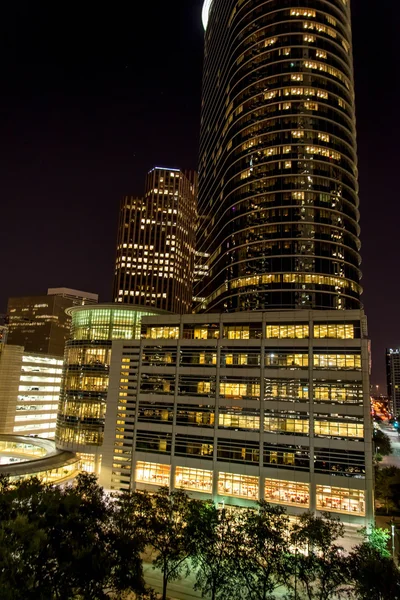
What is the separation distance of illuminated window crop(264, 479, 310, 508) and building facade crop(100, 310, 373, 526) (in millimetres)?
157

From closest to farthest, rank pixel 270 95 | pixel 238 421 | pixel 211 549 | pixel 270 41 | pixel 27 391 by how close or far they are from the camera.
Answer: pixel 211 549, pixel 238 421, pixel 270 95, pixel 270 41, pixel 27 391

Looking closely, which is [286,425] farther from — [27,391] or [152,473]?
[27,391]

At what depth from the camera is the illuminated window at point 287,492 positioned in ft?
212

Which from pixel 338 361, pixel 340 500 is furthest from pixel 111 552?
pixel 338 361

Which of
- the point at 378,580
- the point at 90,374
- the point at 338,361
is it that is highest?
the point at 338,361

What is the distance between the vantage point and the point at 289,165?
98.1 metres

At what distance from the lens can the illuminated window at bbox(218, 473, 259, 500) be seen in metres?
67.5

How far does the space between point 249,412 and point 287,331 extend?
16002 millimetres

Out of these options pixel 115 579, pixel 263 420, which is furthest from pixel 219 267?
pixel 115 579

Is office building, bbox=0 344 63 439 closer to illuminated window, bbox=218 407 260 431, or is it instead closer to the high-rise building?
the high-rise building

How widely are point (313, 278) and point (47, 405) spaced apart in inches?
3821

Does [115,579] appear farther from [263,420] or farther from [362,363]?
[362,363]

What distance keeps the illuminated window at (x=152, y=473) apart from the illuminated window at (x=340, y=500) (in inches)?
1039

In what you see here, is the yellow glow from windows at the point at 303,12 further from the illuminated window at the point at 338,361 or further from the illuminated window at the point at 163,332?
the illuminated window at the point at 338,361
